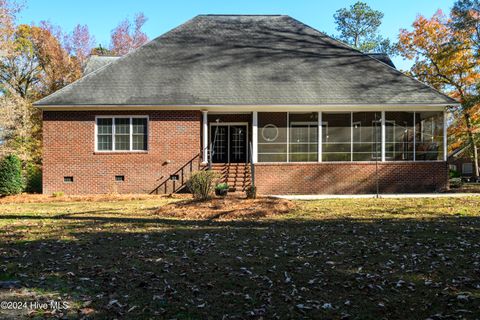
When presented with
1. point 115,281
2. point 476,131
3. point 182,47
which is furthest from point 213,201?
point 476,131

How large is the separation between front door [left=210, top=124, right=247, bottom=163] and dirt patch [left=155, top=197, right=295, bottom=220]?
8088 mm

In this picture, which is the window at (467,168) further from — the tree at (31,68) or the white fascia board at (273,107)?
the tree at (31,68)

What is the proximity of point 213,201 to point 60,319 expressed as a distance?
303 inches

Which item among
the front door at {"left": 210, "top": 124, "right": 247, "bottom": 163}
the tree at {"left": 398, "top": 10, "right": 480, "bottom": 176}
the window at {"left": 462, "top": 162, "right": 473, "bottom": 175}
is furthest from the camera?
the window at {"left": 462, "top": 162, "right": 473, "bottom": 175}

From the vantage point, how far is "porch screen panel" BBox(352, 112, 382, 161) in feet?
58.3

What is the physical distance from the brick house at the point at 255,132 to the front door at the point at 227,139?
1.05 meters

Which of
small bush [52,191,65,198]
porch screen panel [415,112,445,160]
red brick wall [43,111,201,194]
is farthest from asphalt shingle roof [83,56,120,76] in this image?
porch screen panel [415,112,445,160]

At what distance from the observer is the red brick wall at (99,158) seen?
57.1 feet

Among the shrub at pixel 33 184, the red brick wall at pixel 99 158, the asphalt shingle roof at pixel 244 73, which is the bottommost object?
the shrub at pixel 33 184

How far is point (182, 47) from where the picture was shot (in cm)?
2067

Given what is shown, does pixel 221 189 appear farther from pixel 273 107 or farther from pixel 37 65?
pixel 37 65

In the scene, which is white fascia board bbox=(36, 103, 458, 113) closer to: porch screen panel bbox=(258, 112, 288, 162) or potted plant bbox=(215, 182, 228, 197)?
porch screen panel bbox=(258, 112, 288, 162)

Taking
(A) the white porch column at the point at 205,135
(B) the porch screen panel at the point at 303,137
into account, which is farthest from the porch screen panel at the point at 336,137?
(A) the white porch column at the point at 205,135

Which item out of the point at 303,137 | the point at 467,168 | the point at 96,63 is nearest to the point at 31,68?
the point at 96,63
